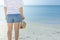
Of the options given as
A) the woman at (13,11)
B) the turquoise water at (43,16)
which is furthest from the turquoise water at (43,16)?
the woman at (13,11)

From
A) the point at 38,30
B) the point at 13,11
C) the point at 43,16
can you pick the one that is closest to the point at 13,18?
the point at 13,11

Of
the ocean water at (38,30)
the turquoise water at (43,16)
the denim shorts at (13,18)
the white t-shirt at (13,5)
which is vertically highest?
the white t-shirt at (13,5)

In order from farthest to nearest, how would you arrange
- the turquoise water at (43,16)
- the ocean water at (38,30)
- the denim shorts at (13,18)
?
the turquoise water at (43,16), the ocean water at (38,30), the denim shorts at (13,18)

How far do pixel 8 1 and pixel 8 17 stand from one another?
0.27 m

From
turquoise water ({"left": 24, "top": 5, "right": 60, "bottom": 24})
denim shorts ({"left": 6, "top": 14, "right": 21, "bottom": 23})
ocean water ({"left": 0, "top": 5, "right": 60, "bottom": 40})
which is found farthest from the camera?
turquoise water ({"left": 24, "top": 5, "right": 60, "bottom": 24})

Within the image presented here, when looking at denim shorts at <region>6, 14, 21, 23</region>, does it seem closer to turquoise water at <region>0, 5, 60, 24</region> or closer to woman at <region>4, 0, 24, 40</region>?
woman at <region>4, 0, 24, 40</region>

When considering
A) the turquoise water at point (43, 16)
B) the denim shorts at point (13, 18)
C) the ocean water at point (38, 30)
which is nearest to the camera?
the denim shorts at point (13, 18)

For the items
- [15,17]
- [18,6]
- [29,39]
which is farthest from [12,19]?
[29,39]

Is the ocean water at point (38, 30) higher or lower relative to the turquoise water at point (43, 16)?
lower

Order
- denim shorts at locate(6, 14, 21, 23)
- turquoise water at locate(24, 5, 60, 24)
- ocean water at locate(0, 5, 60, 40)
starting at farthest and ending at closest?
turquoise water at locate(24, 5, 60, 24) → ocean water at locate(0, 5, 60, 40) → denim shorts at locate(6, 14, 21, 23)

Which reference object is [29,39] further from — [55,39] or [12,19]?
[12,19]

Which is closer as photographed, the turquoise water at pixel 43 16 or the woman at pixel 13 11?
the woman at pixel 13 11

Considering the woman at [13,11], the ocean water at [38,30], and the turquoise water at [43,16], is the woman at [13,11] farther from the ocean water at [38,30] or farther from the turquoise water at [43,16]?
the turquoise water at [43,16]

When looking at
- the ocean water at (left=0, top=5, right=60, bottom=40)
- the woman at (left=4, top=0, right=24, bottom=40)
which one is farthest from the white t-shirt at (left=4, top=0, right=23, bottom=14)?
the ocean water at (left=0, top=5, right=60, bottom=40)
